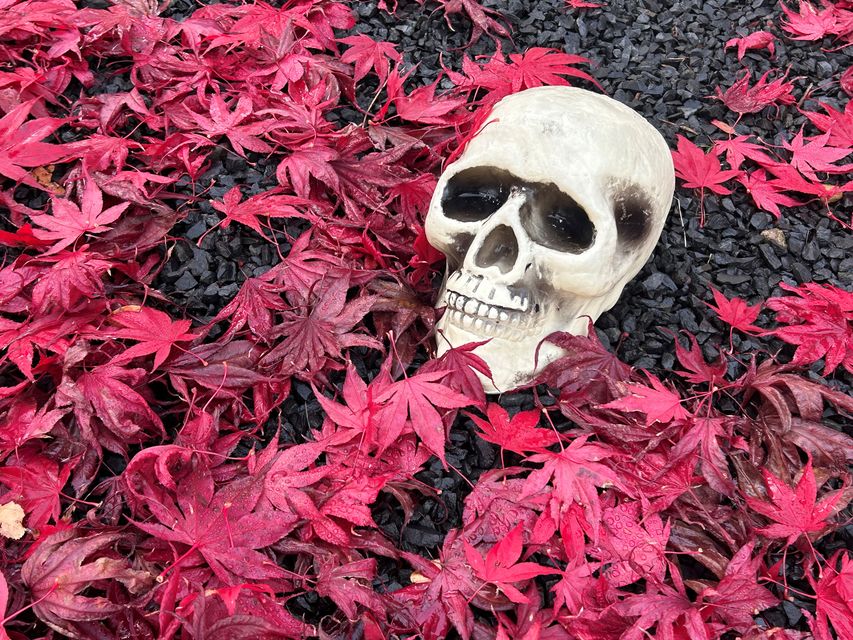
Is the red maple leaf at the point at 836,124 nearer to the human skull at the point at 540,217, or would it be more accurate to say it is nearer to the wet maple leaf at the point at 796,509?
the human skull at the point at 540,217

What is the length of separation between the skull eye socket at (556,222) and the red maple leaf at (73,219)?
40.0 inches

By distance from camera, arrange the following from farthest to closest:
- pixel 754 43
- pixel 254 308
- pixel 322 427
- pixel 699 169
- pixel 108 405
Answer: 1. pixel 754 43
2. pixel 699 169
3. pixel 254 308
4. pixel 322 427
5. pixel 108 405

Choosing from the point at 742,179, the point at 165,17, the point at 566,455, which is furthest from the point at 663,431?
the point at 165,17

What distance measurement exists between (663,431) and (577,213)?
0.55 meters

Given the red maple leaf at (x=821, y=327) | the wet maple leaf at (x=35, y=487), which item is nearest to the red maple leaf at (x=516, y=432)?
the red maple leaf at (x=821, y=327)

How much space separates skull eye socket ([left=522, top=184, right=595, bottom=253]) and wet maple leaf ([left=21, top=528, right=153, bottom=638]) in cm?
114

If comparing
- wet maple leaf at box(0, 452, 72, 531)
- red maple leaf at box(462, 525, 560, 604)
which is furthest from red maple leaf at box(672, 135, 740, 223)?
wet maple leaf at box(0, 452, 72, 531)

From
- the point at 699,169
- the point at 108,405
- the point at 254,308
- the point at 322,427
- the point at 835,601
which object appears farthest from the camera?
the point at 699,169

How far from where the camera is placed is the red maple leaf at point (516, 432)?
1.58 meters

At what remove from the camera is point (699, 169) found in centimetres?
226

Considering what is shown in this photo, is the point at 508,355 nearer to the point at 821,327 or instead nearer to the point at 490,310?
the point at 490,310

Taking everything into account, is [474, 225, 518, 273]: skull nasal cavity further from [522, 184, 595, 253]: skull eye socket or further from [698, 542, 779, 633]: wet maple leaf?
[698, 542, 779, 633]: wet maple leaf

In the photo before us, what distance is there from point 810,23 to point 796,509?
6.75 ft

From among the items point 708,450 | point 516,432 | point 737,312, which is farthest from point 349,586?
point 737,312
